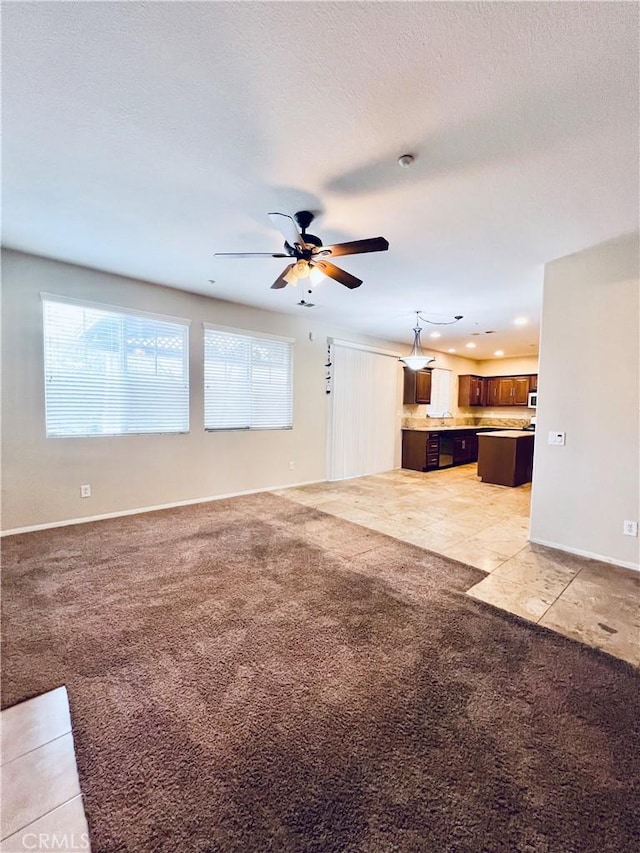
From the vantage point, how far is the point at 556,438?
327cm

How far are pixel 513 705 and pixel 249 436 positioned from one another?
13.7ft

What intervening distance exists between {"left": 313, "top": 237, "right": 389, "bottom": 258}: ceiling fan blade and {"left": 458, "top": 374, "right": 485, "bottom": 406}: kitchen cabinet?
7.53 m

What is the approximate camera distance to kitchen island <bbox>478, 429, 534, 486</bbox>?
233 inches

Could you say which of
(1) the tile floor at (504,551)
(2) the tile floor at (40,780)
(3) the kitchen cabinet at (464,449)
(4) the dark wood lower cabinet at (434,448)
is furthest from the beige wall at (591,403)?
(3) the kitchen cabinet at (464,449)

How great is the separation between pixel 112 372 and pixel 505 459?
19.7 feet

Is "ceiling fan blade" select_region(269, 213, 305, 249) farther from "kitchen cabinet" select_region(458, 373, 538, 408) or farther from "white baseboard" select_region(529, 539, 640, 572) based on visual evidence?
"kitchen cabinet" select_region(458, 373, 538, 408)

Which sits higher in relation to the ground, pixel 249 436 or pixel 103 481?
pixel 249 436

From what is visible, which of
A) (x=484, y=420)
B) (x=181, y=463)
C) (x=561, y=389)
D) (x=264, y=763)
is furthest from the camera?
(x=484, y=420)

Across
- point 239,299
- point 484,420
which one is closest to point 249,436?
point 239,299

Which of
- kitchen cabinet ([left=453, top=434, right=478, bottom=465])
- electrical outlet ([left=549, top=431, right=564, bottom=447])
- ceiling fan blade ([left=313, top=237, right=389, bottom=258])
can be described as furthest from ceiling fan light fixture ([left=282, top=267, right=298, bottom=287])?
kitchen cabinet ([left=453, top=434, right=478, bottom=465])

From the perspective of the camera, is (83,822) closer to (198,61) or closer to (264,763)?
(264,763)

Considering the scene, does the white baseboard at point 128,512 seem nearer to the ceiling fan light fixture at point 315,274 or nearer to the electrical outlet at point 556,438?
the ceiling fan light fixture at point 315,274

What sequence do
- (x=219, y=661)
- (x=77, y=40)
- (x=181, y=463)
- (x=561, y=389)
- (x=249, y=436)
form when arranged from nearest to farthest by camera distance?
(x=77, y=40), (x=219, y=661), (x=561, y=389), (x=181, y=463), (x=249, y=436)

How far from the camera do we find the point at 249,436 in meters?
5.11
